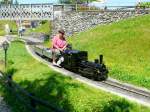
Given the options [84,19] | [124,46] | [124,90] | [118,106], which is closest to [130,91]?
[124,90]

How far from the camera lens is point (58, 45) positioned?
27266 mm

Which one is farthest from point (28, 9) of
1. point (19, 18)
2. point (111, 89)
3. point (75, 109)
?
point (75, 109)

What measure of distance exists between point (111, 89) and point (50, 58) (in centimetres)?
886

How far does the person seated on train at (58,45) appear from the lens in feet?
87.7

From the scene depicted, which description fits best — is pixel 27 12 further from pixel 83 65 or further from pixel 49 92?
pixel 49 92

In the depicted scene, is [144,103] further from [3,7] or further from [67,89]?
[3,7]

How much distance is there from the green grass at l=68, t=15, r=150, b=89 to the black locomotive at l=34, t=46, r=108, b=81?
190cm

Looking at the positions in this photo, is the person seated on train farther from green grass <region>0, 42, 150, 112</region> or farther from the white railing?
the white railing

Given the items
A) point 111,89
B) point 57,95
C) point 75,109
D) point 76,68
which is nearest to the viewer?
point 75,109

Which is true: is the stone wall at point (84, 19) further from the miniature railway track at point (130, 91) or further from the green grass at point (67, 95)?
the green grass at point (67, 95)

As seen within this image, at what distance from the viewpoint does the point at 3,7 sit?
68.9 m

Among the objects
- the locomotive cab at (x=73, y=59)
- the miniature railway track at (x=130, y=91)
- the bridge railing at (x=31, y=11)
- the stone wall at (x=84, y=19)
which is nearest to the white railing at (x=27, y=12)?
the bridge railing at (x=31, y=11)

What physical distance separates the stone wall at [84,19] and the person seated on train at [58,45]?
2416 cm

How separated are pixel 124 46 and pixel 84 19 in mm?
15499
